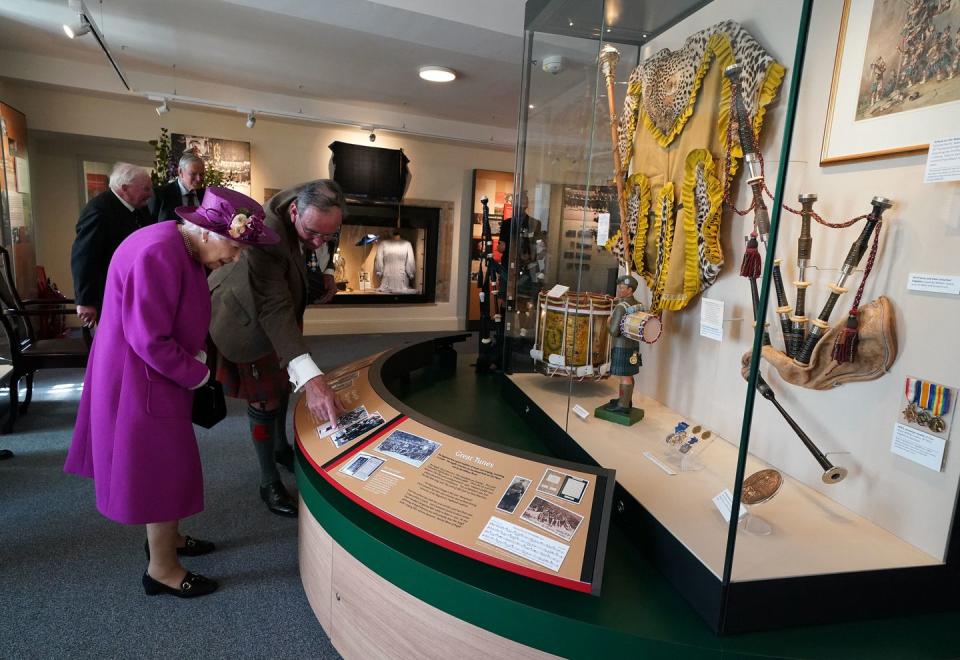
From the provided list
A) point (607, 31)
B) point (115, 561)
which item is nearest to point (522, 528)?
point (115, 561)

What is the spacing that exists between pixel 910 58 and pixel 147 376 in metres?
2.19

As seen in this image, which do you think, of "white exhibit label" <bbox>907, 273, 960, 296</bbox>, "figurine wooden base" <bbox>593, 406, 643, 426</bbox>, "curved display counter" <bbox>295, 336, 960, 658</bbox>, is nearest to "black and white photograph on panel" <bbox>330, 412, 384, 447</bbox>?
"curved display counter" <bbox>295, 336, 960, 658</bbox>

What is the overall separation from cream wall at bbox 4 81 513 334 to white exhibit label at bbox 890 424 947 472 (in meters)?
6.36

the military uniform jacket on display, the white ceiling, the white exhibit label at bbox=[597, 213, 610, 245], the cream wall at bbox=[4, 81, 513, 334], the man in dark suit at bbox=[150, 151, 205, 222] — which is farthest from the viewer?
the cream wall at bbox=[4, 81, 513, 334]

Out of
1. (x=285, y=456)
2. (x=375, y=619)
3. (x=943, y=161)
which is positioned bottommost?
(x=285, y=456)

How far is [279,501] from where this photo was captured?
2.48 m

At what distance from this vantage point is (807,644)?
1.10m

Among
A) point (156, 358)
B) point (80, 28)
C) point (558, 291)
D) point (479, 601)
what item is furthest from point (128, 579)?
point (80, 28)

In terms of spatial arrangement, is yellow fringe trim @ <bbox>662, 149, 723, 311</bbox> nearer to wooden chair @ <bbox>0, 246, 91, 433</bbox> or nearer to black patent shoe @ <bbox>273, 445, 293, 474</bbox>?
black patent shoe @ <bbox>273, 445, 293, 474</bbox>

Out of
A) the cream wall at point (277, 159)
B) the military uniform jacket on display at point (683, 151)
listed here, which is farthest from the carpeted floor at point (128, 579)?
the cream wall at point (277, 159)

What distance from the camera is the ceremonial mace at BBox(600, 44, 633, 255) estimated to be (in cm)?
221

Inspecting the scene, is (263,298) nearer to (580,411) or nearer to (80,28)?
(580,411)

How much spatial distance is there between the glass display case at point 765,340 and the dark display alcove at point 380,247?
5.09 metres

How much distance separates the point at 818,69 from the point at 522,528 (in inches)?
56.1
